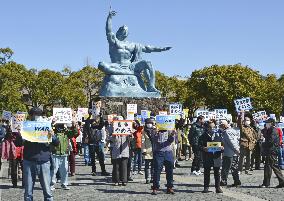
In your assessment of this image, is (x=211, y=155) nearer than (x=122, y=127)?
Yes

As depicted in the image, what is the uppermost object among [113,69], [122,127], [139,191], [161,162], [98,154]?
[113,69]

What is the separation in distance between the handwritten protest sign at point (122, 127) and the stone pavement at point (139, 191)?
4.64 feet

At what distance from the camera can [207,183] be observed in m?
13.2

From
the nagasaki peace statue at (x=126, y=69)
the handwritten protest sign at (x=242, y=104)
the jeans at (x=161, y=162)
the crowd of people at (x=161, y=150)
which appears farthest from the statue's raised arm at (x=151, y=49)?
the jeans at (x=161, y=162)

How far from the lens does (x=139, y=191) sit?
13.6 meters

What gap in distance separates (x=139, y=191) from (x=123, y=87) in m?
28.0

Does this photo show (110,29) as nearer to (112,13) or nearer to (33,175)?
(112,13)

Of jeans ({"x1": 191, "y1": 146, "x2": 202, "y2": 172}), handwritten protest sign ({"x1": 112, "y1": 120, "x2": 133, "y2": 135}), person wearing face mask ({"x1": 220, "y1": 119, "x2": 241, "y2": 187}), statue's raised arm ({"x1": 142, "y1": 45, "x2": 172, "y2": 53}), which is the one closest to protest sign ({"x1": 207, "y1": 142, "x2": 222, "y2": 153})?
person wearing face mask ({"x1": 220, "y1": 119, "x2": 241, "y2": 187})

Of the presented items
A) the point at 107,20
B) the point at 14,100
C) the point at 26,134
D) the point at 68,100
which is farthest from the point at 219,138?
the point at 68,100

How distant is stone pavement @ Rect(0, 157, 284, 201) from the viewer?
488 inches

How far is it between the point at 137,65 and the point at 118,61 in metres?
1.47

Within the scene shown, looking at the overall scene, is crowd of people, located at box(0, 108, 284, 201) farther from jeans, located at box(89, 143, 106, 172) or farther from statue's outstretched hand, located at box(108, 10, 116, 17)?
statue's outstretched hand, located at box(108, 10, 116, 17)

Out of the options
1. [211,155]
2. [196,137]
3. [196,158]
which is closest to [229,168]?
[211,155]

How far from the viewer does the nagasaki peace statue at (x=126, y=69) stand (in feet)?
133
